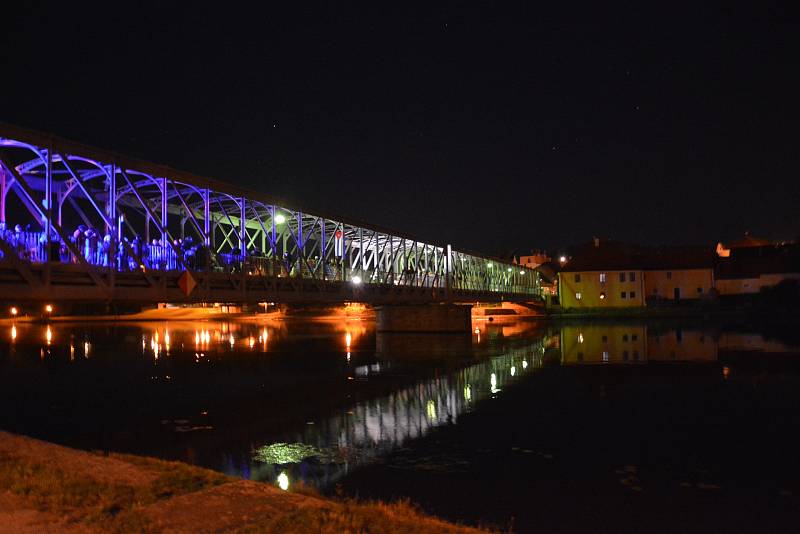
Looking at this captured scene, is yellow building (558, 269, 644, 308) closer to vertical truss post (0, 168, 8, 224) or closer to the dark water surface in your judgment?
the dark water surface

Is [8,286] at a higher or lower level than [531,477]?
higher

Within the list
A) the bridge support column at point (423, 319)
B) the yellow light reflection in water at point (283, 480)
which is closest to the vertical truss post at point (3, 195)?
the yellow light reflection in water at point (283, 480)

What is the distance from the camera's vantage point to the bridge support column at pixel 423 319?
7312 cm

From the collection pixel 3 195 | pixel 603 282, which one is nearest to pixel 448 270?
pixel 603 282

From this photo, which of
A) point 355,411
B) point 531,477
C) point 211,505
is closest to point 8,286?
point 355,411

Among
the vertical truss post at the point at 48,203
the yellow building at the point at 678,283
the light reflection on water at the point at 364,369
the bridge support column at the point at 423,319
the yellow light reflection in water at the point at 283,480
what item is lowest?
the light reflection on water at the point at 364,369

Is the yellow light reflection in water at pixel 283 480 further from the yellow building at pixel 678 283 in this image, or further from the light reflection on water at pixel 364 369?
the yellow building at pixel 678 283

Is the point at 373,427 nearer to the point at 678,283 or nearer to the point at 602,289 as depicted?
the point at 602,289

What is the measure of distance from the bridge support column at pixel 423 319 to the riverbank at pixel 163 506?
202ft

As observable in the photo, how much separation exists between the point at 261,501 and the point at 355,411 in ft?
52.2

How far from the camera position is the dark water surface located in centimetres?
1372

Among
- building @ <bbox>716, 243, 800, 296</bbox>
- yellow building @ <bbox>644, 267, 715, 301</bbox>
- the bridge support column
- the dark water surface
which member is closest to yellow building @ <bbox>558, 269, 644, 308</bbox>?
yellow building @ <bbox>644, 267, 715, 301</bbox>

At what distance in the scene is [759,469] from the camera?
15.9m

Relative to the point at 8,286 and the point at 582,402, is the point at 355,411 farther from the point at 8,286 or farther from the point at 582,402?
the point at 8,286
